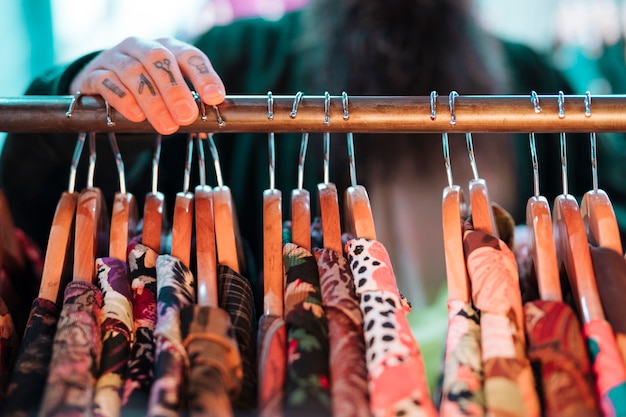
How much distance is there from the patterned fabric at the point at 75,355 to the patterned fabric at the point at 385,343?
253 mm

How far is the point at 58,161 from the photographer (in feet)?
3.17

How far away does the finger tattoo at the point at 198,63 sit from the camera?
27.4 inches

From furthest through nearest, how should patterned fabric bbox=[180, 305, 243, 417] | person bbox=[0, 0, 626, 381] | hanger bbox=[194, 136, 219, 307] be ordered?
person bbox=[0, 0, 626, 381] < hanger bbox=[194, 136, 219, 307] < patterned fabric bbox=[180, 305, 243, 417]

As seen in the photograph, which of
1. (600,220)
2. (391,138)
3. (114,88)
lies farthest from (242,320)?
(391,138)

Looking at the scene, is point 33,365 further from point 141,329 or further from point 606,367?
point 606,367

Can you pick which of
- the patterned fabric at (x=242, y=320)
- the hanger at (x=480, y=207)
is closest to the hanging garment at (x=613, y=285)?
the hanger at (x=480, y=207)

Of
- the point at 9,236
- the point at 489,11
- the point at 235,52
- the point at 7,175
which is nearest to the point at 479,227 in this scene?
the point at 9,236

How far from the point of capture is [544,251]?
2.19 feet

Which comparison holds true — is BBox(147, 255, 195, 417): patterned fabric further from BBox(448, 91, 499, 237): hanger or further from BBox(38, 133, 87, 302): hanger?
BBox(448, 91, 499, 237): hanger

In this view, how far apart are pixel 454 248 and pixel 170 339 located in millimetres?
305

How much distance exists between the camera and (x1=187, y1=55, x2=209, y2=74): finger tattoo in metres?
0.70

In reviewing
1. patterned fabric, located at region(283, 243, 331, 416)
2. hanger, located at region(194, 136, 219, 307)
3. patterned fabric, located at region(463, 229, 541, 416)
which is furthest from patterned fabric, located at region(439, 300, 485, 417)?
hanger, located at region(194, 136, 219, 307)

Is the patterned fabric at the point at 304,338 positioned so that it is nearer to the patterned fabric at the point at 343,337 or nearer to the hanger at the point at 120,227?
the patterned fabric at the point at 343,337

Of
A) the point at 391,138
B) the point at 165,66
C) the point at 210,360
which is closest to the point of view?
the point at 210,360
